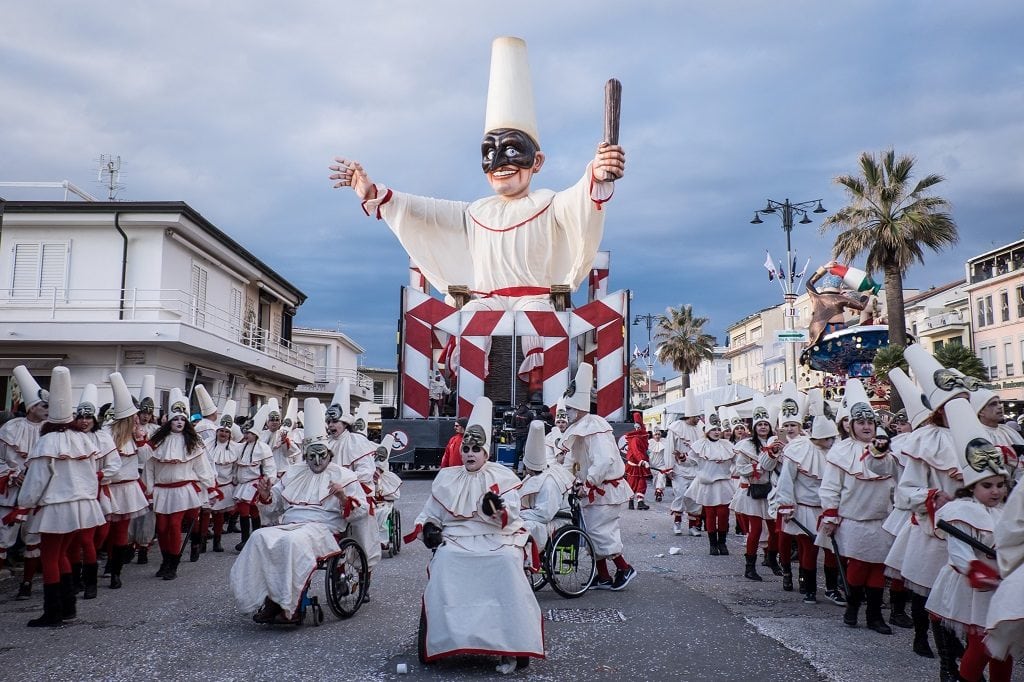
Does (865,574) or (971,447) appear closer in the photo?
(971,447)

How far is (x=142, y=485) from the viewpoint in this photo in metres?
8.76

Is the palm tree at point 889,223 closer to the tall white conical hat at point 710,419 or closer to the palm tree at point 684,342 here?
the tall white conical hat at point 710,419

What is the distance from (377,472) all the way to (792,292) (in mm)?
22032

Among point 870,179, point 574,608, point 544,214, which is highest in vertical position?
point 870,179

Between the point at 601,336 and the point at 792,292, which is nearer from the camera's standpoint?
the point at 601,336

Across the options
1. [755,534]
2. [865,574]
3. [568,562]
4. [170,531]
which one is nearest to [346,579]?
[568,562]

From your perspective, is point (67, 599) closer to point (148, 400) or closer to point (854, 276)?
point (148, 400)

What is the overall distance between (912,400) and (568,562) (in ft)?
11.0

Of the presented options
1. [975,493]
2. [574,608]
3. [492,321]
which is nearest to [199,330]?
[492,321]

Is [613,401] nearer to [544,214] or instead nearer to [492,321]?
[492,321]

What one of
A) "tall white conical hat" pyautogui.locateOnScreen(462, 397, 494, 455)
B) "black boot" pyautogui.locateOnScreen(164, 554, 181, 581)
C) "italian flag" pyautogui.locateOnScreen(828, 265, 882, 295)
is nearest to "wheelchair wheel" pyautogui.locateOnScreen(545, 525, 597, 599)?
"tall white conical hat" pyautogui.locateOnScreen(462, 397, 494, 455)

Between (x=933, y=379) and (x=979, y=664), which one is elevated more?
(x=933, y=379)

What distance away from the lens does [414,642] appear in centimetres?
602

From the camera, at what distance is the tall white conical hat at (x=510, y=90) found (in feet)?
60.9
